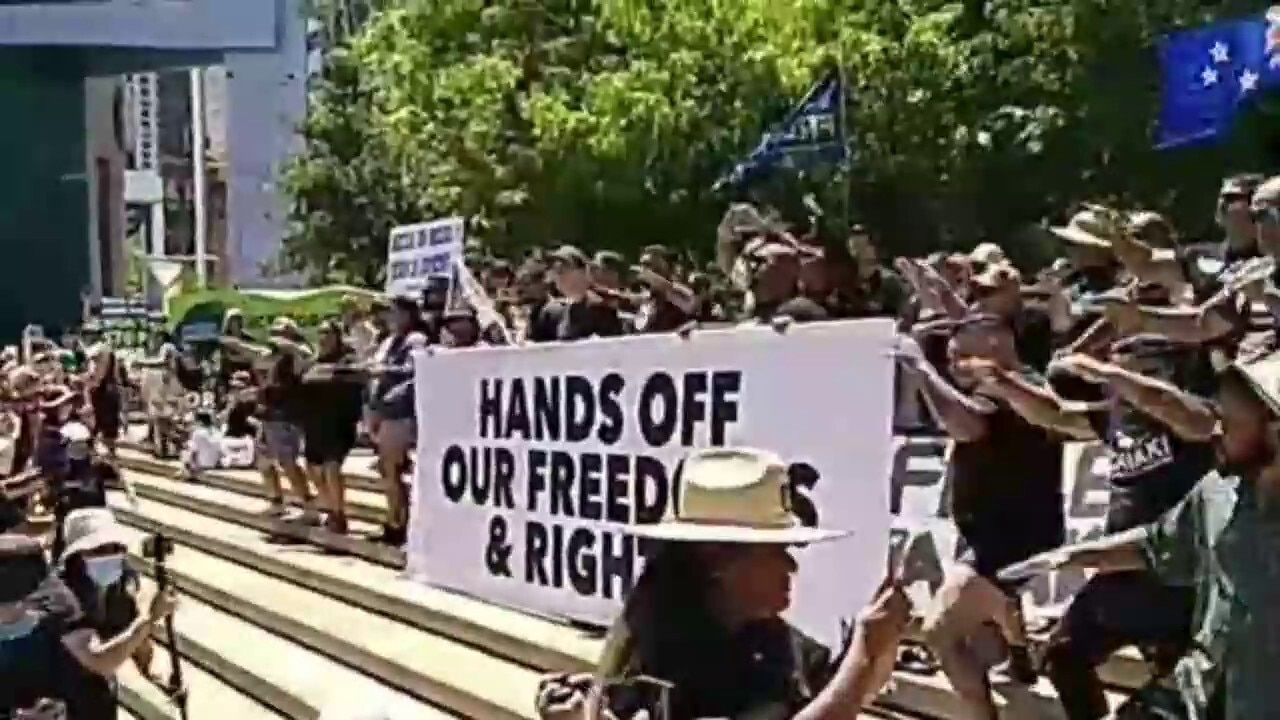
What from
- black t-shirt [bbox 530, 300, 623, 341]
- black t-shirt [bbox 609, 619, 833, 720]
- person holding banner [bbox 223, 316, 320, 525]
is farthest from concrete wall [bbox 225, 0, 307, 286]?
black t-shirt [bbox 609, 619, 833, 720]

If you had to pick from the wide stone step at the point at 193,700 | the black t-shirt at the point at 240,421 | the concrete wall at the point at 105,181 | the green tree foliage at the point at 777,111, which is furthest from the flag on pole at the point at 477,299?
the concrete wall at the point at 105,181

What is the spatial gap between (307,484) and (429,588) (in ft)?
13.8

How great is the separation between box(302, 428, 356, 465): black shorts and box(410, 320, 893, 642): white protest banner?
2.75m

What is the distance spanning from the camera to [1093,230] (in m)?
6.71

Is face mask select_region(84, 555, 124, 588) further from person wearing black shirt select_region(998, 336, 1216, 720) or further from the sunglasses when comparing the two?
the sunglasses

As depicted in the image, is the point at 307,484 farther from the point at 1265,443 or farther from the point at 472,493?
the point at 1265,443

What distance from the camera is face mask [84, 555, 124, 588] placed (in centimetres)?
675

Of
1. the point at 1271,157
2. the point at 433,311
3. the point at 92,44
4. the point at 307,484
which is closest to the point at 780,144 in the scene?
the point at 433,311

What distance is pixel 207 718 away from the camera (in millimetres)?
10141

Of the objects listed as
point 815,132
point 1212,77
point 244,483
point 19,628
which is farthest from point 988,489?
point 244,483

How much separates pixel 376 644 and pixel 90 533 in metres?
3.43

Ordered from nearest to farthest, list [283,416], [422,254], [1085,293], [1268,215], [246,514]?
[1268,215], [1085,293], [283,416], [422,254], [246,514]

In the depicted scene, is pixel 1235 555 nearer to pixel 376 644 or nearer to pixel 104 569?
pixel 104 569

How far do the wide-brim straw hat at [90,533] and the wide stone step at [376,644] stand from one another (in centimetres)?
176
